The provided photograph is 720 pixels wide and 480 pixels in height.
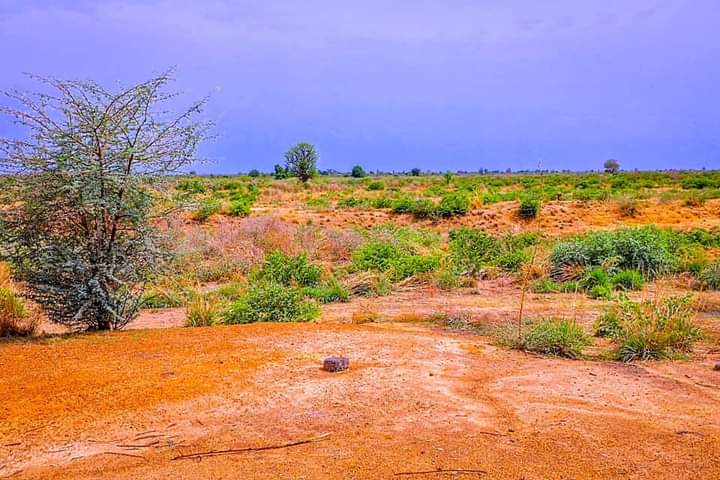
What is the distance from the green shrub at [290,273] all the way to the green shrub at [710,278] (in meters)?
Result: 7.88

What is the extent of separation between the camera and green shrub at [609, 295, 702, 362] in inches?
306

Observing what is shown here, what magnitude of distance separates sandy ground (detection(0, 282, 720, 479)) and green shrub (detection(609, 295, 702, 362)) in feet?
0.91

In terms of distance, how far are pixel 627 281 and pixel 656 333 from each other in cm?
626

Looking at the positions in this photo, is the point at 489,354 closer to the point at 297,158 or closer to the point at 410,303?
the point at 410,303

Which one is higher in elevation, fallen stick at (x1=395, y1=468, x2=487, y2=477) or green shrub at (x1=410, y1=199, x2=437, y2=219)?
green shrub at (x1=410, y1=199, x2=437, y2=219)

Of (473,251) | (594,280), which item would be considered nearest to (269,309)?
(594,280)

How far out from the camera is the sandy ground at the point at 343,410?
4.58 metres

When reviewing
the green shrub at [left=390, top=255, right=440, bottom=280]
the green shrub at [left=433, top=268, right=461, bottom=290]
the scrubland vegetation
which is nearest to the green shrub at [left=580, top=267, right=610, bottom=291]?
the scrubland vegetation

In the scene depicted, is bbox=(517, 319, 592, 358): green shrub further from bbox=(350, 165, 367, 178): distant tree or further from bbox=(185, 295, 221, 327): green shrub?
bbox=(350, 165, 367, 178): distant tree

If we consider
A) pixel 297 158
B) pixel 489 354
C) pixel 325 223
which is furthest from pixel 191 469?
pixel 297 158

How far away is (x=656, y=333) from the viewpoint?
7.85 meters

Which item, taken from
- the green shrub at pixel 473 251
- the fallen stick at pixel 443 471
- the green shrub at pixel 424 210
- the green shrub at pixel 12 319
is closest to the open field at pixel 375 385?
the fallen stick at pixel 443 471

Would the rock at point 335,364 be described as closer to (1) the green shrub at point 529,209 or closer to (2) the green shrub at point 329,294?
(2) the green shrub at point 329,294

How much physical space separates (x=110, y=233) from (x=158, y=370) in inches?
107
